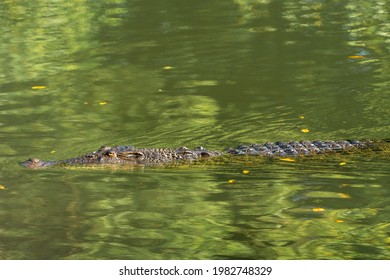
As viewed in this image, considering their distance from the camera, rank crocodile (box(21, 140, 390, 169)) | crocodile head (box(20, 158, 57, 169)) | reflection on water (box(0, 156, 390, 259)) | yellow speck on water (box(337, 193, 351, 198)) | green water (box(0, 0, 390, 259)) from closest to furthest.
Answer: reflection on water (box(0, 156, 390, 259)) < green water (box(0, 0, 390, 259)) < yellow speck on water (box(337, 193, 351, 198)) < crocodile head (box(20, 158, 57, 169)) < crocodile (box(21, 140, 390, 169))

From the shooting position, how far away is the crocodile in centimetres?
1106

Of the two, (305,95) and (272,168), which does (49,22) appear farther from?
(272,168)

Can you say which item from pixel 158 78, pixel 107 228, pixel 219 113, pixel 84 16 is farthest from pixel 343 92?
pixel 84 16

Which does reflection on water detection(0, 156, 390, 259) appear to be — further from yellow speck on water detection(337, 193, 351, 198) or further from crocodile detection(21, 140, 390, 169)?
crocodile detection(21, 140, 390, 169)

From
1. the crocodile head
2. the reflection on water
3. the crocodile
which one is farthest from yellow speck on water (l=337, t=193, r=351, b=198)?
the crocodile head

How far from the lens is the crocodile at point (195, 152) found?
36.3ft

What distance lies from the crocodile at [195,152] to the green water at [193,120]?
20cm

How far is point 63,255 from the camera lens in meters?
8.24

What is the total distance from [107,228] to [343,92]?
595 cm

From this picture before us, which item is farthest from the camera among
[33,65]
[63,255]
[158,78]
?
[33,65]

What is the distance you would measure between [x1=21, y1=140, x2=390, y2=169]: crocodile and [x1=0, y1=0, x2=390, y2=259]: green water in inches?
7.9

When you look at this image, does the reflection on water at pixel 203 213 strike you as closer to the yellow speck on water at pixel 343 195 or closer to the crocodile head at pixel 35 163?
the yellow speck on water at pixel 343 195

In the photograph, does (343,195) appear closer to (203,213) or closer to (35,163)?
(203,213)

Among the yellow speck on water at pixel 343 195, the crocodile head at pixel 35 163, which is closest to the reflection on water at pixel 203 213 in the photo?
the yellow speck on water at pixel 343 195
